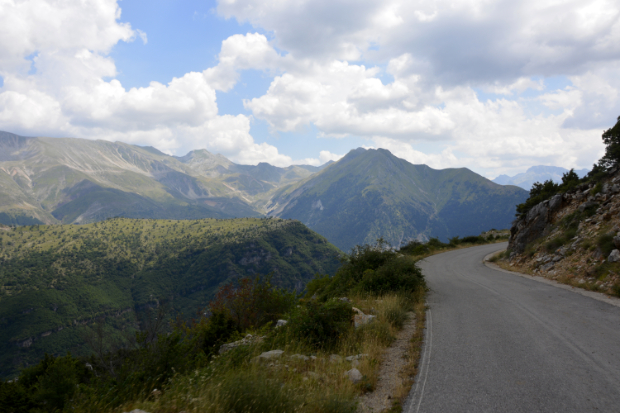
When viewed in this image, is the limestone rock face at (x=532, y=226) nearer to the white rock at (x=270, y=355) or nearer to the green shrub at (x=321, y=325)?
the green shrub at (x=321, y=325)

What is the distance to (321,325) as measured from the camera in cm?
876

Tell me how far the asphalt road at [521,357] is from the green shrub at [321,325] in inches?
94.7

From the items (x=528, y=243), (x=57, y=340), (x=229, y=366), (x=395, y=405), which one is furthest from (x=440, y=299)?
(x=57, y=340)

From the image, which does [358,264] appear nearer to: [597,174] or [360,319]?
[360,319]

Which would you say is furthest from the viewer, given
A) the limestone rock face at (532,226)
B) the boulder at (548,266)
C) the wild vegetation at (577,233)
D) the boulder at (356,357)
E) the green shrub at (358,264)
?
the limestone rock face at (532,226)

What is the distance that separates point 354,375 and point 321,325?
2.51 meters

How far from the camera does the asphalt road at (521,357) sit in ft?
16.7

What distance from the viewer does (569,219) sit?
66.4 feet

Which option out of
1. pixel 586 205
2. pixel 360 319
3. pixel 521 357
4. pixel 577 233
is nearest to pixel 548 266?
pixel 577 233

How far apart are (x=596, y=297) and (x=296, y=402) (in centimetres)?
1319

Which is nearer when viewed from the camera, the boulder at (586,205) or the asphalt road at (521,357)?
the asphalt road at (521,357)

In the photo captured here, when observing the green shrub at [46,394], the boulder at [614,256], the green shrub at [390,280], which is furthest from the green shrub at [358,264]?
the green shrub at [46,394]

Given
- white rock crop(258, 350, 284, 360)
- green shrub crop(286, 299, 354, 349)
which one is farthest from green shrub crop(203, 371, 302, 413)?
green shrub crop(286, 299, 354, 349)

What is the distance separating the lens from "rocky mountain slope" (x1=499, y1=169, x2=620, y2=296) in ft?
45.3
